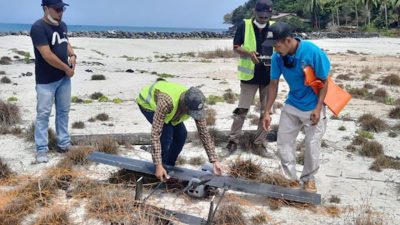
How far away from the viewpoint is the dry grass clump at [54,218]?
14.3ft

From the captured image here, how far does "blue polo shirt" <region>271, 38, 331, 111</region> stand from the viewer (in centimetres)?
491

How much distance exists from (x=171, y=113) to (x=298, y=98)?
151 cm

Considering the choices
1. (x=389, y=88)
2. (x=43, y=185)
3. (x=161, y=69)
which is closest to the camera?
(x=43, y=185)

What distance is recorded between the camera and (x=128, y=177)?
561cm

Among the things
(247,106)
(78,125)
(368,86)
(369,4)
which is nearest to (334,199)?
(247,106)

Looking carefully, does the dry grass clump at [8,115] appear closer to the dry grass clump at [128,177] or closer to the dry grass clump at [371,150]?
the dry grass clump at [128,177]

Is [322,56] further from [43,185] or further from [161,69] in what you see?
[161,69]

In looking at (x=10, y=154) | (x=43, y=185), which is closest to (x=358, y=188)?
(x=43, y=185)

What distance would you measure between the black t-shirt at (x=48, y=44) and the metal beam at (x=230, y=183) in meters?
1.44

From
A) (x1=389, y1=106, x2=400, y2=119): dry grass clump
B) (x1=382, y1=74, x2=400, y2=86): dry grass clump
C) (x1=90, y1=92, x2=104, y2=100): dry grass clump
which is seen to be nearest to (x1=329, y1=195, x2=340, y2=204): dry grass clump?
(x1=389, y1=106, x2=400, y2=119): dry grass clump

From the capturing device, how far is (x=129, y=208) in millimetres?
4430

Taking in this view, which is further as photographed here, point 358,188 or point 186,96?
point 358,188

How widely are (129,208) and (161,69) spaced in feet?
51.2

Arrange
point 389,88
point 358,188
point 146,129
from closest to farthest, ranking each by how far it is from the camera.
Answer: point 358,188, point 146,129, point 389,88
